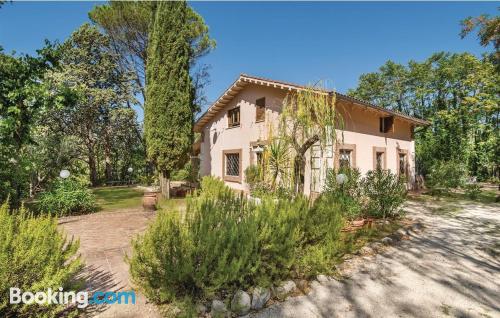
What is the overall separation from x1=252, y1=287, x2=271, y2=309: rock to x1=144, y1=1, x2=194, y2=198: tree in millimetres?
10683

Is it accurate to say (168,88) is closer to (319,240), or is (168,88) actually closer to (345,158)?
(345,158)

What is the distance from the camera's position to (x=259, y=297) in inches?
153

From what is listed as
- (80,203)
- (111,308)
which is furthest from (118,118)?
(111,308)

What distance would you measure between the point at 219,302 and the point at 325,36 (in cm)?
1372

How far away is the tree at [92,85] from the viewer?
2097 cm

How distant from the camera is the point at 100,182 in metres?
25.0

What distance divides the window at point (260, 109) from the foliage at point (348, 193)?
17.7ft

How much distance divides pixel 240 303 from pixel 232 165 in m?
12.3

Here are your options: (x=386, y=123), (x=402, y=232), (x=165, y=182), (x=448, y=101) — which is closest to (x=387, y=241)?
(x=402, y=232)

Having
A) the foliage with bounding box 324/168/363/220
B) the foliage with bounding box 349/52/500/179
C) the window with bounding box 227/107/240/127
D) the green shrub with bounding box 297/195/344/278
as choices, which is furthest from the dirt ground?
the foliage with bounding box 349/52/500/179

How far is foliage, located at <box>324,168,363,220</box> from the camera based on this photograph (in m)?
7.55

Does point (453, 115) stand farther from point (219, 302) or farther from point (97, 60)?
point (97, 60)

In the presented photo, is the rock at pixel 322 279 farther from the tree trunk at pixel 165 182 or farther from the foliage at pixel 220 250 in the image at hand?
the tree trunk at pixel 165 182

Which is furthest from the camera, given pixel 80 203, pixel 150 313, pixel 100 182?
pixel 100 182
